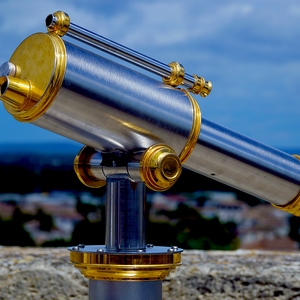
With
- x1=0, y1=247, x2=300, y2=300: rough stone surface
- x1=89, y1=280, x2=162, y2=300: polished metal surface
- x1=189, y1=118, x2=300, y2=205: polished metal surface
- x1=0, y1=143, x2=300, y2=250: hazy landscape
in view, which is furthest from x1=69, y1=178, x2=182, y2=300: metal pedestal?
x1=0, y1=143, x2=300, y2=250: hazy landscape

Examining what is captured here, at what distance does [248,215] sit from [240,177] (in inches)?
74.4

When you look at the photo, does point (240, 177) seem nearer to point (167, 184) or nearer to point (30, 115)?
point (167, 184)

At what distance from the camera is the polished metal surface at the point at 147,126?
94 cm

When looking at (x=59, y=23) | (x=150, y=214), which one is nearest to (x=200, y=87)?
(x=59, y=23)

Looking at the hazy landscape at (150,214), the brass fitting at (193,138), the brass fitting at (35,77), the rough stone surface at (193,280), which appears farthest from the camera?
the hazy landscape at (150,214)

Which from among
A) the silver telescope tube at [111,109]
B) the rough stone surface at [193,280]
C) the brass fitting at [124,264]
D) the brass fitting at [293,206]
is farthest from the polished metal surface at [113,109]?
the rough stone surface at [193,280]

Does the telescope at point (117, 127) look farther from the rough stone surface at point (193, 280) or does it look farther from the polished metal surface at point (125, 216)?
the rough stone surface at point (193, 280)

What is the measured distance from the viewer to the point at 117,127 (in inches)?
38.7

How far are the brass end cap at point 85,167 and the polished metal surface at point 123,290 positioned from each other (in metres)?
0.18

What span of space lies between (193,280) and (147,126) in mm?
672

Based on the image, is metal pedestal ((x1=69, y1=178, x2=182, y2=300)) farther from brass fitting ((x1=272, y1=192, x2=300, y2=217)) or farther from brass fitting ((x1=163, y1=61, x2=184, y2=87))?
brass fitting ((x1=272, y1=192, x2=300, y2=217))

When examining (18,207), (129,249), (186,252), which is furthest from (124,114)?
(18,207)

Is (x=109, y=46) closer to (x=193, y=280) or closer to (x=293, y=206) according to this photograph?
(x=293, y=206)

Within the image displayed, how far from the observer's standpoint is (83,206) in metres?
3.04
